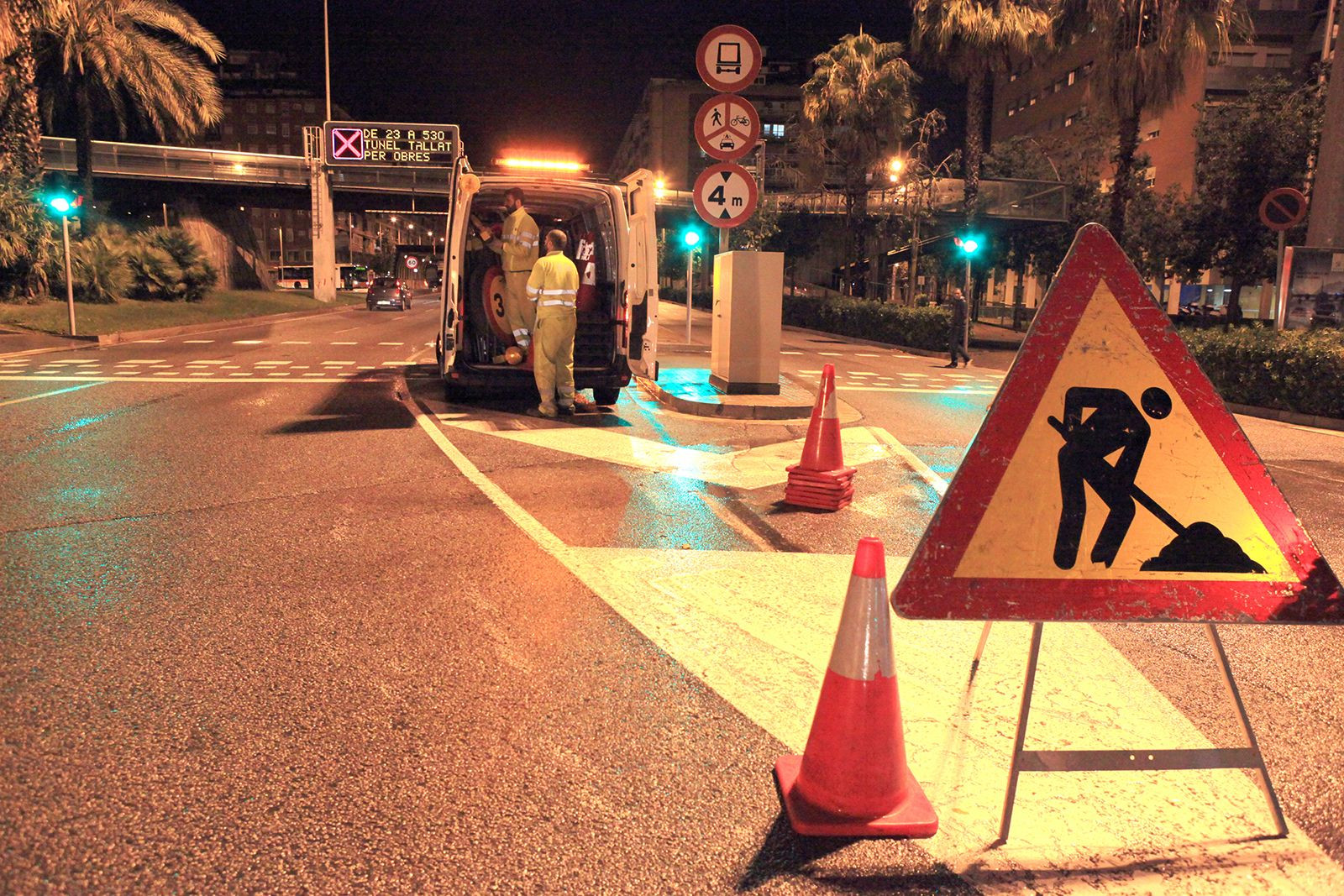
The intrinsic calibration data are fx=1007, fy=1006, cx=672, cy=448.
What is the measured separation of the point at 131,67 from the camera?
111 feet

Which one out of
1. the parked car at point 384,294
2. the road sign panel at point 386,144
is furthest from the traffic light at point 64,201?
the parked car at point 384,294

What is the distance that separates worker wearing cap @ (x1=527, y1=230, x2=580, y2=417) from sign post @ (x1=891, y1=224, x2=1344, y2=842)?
24.2ft

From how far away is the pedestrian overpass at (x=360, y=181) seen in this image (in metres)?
34.6

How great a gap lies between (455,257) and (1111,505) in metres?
8.32

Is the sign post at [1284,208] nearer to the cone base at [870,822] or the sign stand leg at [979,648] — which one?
the sign stand leg at [979,648]

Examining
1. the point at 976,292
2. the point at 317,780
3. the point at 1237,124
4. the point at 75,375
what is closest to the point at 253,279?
the point at 976,292

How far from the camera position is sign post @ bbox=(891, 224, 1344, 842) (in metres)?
2.75

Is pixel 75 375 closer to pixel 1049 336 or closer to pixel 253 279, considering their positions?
pixel 1049 336

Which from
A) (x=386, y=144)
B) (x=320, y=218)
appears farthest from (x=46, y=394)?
(x=320, y=218)

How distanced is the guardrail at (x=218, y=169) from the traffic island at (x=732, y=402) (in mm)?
39655

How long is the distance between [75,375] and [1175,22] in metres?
22.3

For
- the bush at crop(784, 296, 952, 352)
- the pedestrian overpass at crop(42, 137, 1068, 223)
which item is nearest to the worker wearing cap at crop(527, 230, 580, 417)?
the bush at crop(784, 296, 952, 352)

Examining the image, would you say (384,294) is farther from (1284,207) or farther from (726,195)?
(1284,207)

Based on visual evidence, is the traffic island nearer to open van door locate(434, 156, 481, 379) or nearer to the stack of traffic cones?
open van door locate(434, 156, 481, 379)
